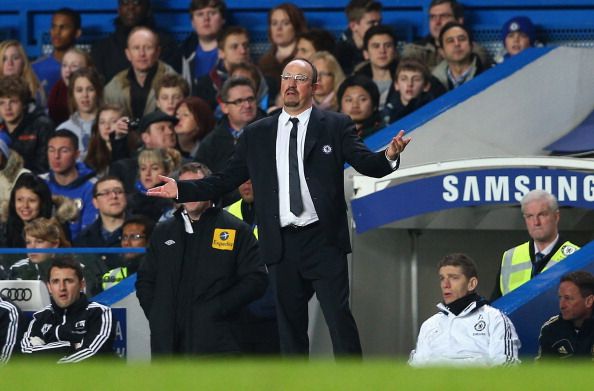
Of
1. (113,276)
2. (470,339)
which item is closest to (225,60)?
(113,276)

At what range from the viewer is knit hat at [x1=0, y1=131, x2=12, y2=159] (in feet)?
41.8

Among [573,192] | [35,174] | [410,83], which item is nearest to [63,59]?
[35,174]

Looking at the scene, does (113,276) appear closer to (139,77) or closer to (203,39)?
(139,77)

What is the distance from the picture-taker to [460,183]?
946 cm

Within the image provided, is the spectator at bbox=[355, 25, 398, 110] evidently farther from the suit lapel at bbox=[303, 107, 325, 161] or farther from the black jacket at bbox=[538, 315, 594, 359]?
the black jacket at bbox=[538, 315, 594, 359]

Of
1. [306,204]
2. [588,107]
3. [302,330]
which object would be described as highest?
[588,107]

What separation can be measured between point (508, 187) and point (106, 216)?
11.1ft

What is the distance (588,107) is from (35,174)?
4.71 metres

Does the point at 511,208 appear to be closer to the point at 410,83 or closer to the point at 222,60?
the point at 410,83

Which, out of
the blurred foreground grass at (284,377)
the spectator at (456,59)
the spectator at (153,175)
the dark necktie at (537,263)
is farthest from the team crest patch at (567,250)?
the blurred foreground grass at (284,377)

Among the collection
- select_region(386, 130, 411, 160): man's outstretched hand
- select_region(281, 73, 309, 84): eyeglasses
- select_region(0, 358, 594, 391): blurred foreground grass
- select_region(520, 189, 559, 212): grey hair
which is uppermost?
select_region(281, 73, 309, 84): eyeglasses

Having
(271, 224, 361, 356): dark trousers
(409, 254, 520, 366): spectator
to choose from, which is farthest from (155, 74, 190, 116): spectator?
(409, 254, 520, 366): spectator

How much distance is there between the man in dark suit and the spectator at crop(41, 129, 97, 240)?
403cm

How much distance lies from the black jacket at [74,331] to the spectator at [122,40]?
5.08 meters
